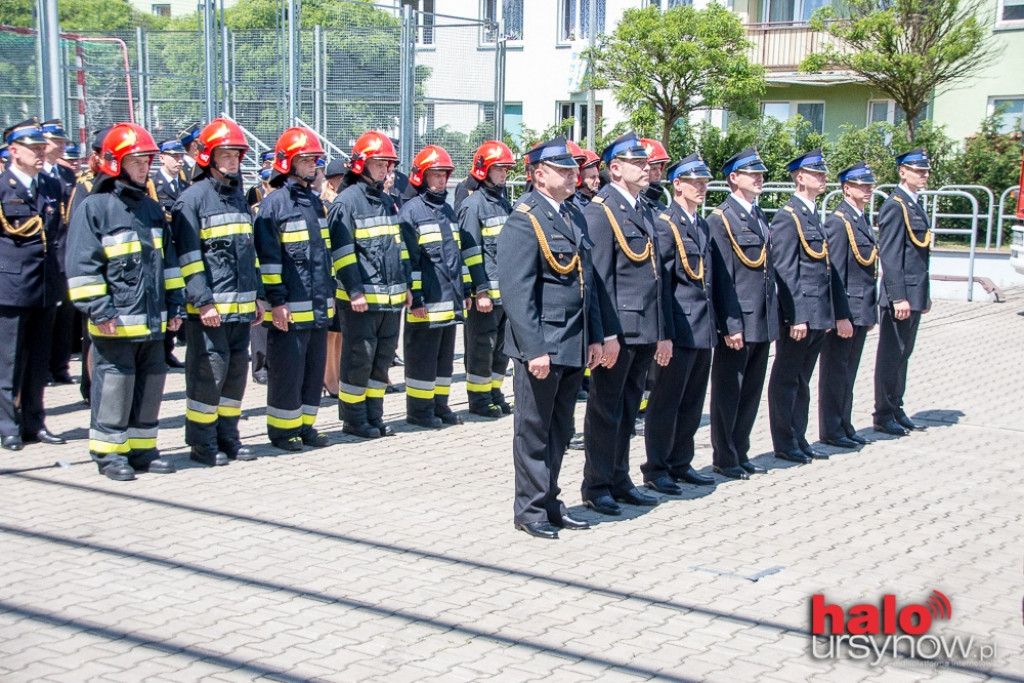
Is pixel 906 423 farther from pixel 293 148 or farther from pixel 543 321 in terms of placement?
pixel 293 148

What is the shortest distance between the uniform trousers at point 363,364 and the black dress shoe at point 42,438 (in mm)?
2198

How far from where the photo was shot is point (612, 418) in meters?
7.70

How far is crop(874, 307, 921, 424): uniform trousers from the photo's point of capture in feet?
34.8

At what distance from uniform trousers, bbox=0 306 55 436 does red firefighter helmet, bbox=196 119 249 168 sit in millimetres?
1886

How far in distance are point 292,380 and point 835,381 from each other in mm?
4387

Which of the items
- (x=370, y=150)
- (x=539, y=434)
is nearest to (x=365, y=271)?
(x=370, y=150)

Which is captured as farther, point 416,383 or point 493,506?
point 416,383

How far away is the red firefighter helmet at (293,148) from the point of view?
9172 millimetres

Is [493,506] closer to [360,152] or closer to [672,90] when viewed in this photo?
[360,152]

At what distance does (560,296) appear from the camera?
23.5 feet

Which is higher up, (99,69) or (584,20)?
(584,20)

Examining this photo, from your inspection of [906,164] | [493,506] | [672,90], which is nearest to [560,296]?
[493,506]

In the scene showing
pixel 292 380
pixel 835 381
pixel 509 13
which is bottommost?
pixel 835 381

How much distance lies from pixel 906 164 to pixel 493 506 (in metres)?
5.15
